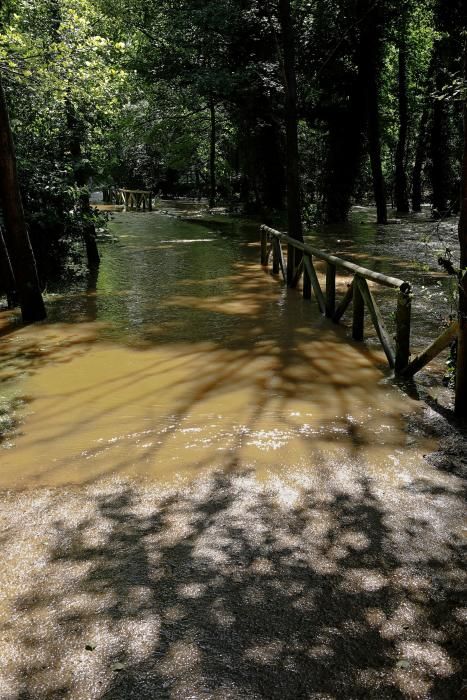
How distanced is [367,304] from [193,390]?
281cm

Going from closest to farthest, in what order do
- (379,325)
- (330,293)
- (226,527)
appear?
1. (226,527)
2. (379,325)
3. (330,293)

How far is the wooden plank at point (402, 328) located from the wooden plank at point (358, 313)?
161cm

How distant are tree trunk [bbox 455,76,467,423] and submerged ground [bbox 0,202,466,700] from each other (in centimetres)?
27

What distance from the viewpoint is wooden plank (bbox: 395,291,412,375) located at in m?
6.64

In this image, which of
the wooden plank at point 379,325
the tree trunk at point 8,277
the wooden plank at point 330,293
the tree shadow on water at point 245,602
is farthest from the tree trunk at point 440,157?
the tree shadow on water at point 245,602

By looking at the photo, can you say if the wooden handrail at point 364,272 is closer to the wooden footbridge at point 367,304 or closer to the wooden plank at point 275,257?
the wooden footbridge at point 367,304

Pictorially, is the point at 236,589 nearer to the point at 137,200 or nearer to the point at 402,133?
the point at 402,133

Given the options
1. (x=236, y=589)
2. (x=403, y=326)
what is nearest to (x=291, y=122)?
(x=403, y=326)

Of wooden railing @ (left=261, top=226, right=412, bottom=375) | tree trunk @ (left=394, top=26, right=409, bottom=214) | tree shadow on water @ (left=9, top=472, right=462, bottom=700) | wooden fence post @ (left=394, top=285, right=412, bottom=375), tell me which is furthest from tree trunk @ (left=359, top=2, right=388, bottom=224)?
tree shadow on water @ (left=9, top=472, right=462, bottom=700)

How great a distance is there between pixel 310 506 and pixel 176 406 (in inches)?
94.6

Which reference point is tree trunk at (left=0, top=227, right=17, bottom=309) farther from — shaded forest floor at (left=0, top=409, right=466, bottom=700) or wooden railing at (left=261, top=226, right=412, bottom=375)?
shaded forest floor at (left=0, top=409, right=466, bottom=700)

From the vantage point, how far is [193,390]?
676cm

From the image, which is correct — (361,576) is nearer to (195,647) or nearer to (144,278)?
(195,647)

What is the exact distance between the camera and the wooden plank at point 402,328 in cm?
664
